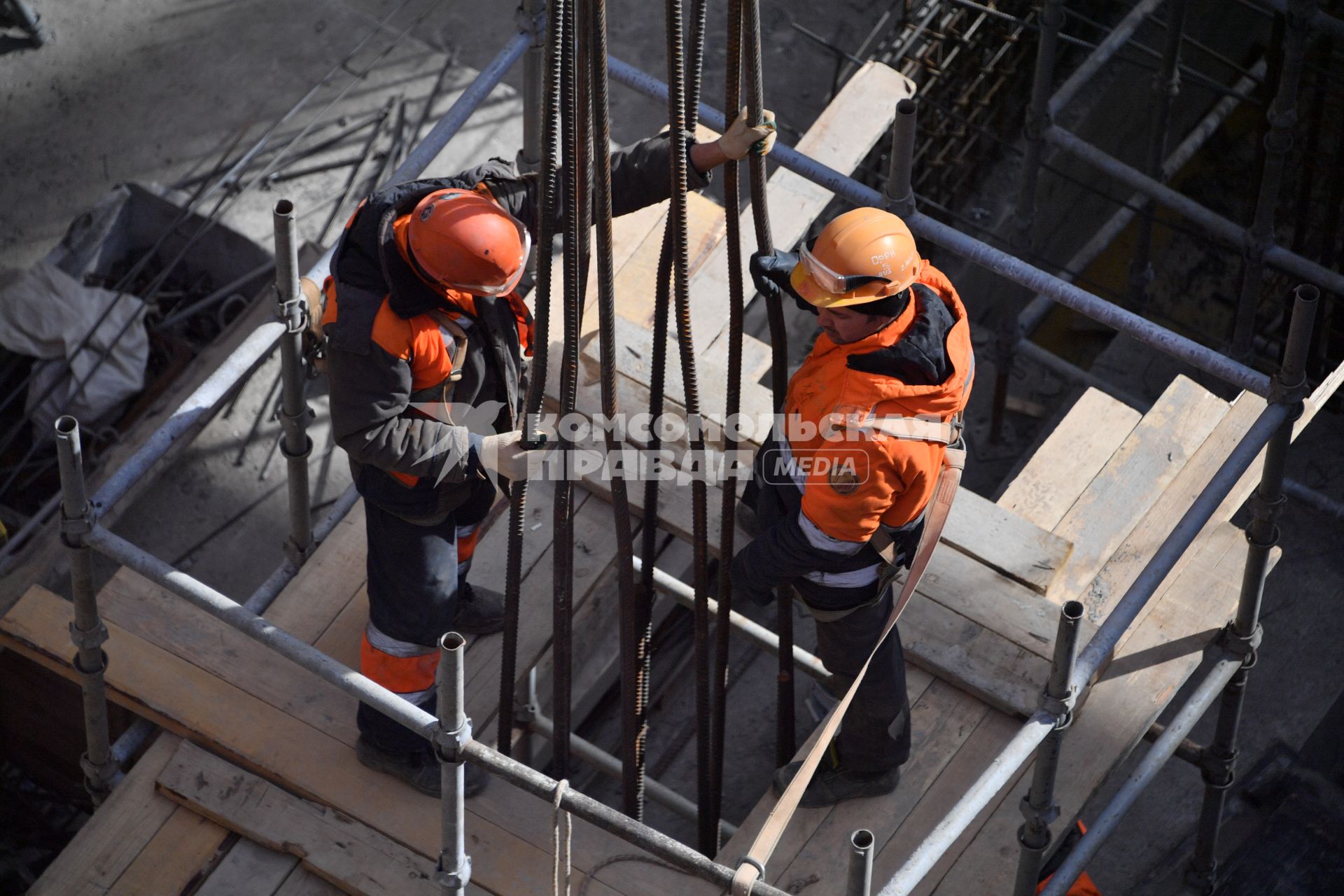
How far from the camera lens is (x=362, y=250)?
5.07m

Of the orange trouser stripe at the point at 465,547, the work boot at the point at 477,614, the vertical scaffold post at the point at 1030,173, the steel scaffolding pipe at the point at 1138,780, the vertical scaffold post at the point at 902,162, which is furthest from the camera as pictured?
the vertical scaffold post at the point at 1030,173

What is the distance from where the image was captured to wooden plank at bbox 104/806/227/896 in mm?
5461

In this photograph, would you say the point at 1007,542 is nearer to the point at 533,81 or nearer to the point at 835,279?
the point at 835,279

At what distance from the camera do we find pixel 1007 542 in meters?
6.19

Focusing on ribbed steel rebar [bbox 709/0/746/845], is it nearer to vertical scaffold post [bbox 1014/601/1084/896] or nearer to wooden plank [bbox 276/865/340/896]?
vertical scaffold post [bbox 1014/601/1084/896]

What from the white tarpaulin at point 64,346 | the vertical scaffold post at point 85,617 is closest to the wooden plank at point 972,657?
the vertical scaffold post at point 85,617

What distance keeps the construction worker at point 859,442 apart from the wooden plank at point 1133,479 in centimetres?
107

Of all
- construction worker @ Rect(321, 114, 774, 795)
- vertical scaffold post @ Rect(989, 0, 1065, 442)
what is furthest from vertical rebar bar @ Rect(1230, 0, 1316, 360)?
construction worker @ Rect(321, 114, 774, 795)

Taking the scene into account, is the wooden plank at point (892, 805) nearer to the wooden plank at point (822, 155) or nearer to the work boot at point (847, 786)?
the work boot at point (847, 786)

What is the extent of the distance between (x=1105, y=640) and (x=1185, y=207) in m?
3.79

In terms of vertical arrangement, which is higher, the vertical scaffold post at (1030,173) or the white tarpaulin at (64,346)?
the vertical scaffold post at (1030,173)

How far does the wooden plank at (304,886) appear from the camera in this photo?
546 cm

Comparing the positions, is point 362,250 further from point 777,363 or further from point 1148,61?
point 1148,61

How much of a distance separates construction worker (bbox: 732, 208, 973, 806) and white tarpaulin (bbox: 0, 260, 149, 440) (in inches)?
199
